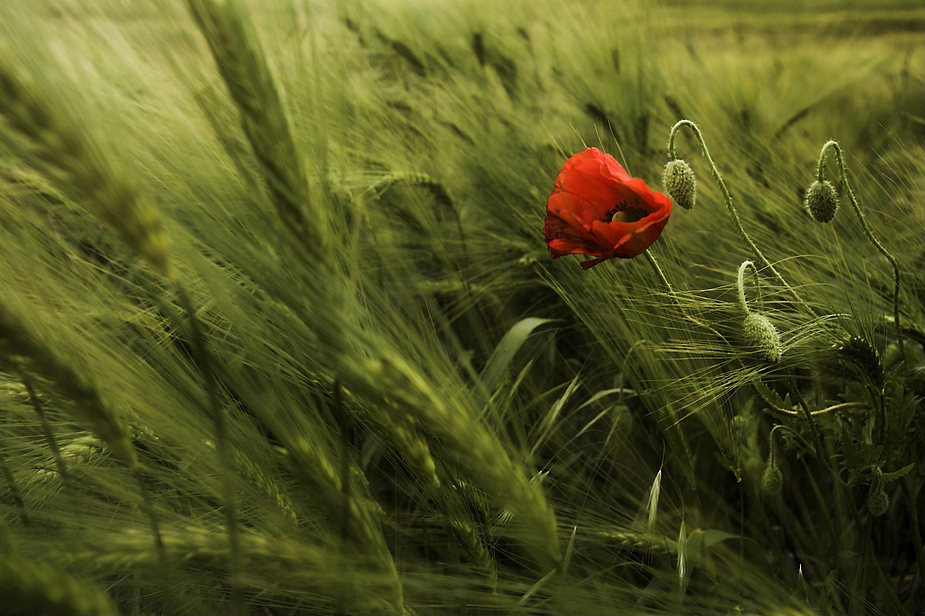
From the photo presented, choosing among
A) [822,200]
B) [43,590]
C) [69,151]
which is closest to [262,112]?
[69,151]

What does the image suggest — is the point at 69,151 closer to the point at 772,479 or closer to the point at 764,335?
the point at 764,335

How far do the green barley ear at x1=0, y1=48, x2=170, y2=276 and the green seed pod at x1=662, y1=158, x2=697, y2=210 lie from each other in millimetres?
371

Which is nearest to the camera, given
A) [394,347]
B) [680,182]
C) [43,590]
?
[43,590]

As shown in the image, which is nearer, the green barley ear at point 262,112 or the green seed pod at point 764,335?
the green barley ear at point 262,112

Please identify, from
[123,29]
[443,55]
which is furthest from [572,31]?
[123,29]

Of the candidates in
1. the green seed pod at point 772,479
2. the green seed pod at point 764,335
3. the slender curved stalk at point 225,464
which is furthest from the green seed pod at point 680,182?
the slender curved stalk at point 225,464

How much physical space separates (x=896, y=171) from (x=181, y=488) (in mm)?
766

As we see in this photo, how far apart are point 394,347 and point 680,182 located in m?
0.27

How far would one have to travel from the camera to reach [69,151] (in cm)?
33

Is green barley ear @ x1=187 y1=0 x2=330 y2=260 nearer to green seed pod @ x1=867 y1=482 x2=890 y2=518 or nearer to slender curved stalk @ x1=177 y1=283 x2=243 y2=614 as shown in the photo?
slender curved stalk @ x1=177 y1=283 x2=243 y2=614

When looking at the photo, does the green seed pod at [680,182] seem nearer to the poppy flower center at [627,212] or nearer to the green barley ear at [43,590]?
the poppy flower center at [627,212]

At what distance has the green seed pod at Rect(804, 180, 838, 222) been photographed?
0.50 metres

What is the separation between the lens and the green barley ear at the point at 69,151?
1.06ft

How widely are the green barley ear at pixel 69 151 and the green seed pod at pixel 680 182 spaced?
371mm
